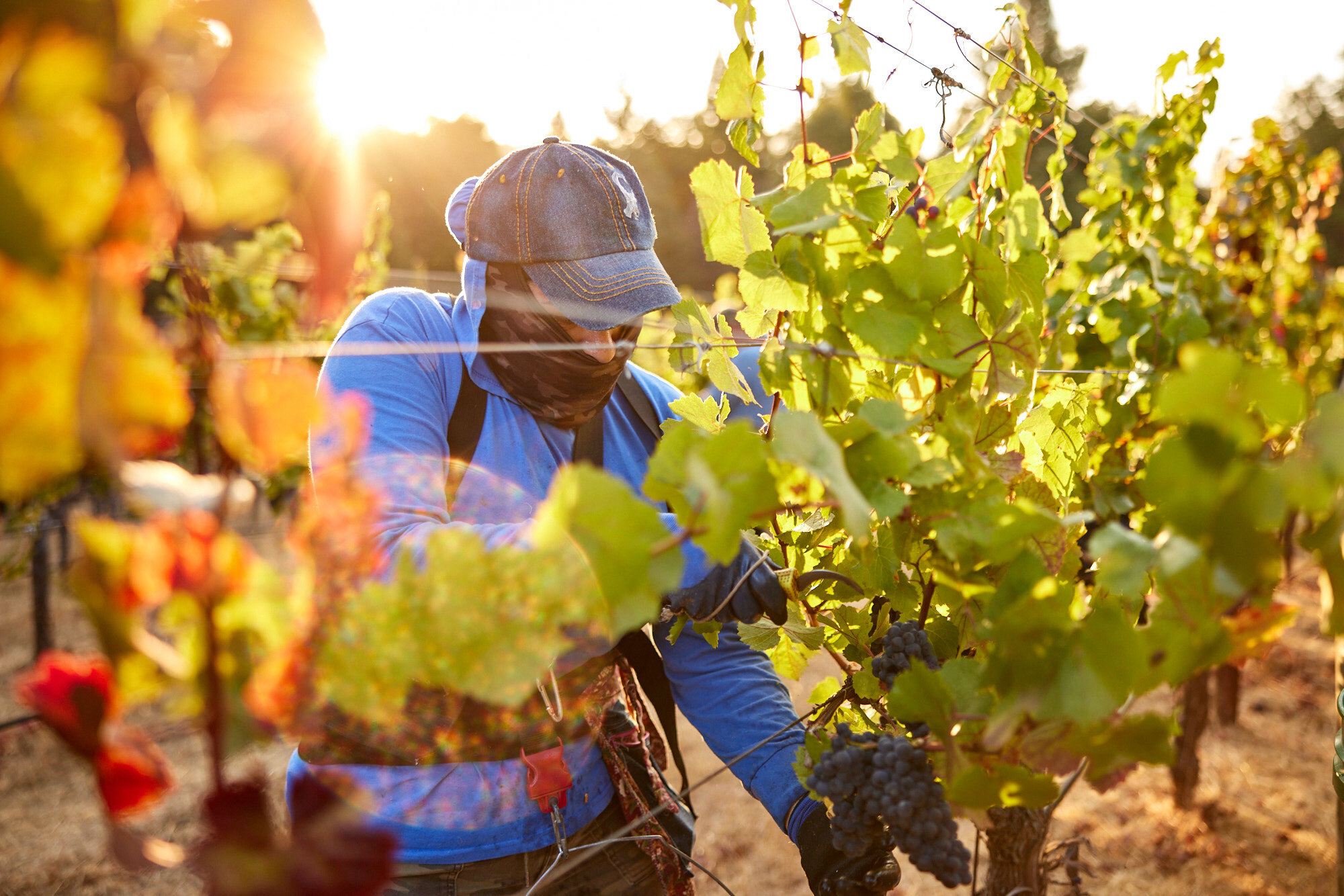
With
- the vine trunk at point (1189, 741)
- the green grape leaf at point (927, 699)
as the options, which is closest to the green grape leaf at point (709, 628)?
the green grape leaf at point (927, 699)

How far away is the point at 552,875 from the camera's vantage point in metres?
1.36

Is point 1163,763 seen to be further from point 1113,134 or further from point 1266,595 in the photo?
point 1113,134

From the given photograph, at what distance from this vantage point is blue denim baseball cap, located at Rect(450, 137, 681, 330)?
144 cm

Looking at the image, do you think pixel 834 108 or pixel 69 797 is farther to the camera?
pixel 834 108

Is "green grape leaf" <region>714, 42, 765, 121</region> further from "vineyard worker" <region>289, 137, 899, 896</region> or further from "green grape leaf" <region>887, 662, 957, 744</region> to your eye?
"green grape leaf" <region>887, 662, 957, 744</region>

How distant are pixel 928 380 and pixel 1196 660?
1.66 ft

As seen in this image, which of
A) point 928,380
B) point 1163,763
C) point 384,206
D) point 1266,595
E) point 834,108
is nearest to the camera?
point 1266,595

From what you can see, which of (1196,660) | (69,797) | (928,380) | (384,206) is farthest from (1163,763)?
(384,206)

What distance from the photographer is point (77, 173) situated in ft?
1.18

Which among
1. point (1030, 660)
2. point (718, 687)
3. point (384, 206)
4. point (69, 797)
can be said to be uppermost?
point (384, 206)

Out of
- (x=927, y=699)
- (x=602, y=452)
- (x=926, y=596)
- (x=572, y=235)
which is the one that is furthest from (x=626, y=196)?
(x=927, y=699)

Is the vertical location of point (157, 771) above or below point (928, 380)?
below

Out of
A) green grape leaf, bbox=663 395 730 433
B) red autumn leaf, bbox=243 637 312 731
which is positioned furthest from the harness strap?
red autumn leaf, bbox=243 637 312 731

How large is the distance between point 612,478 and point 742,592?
0.54 m
